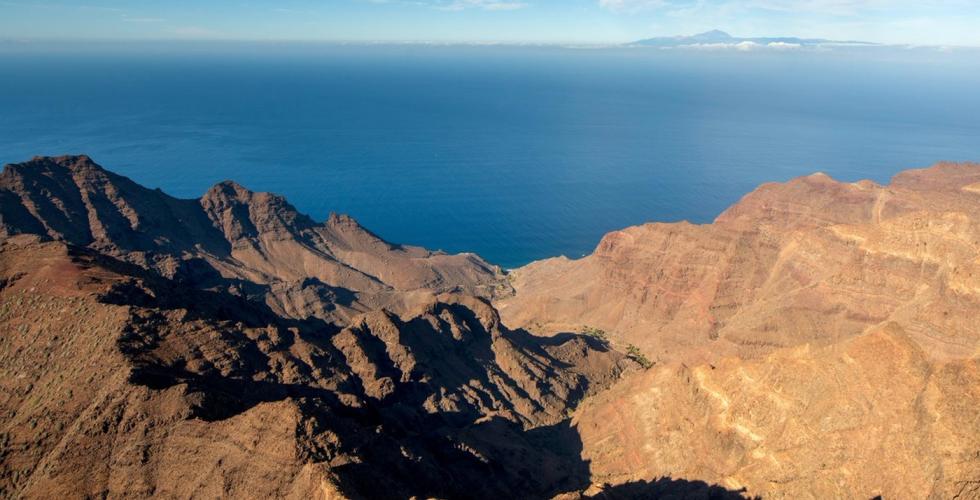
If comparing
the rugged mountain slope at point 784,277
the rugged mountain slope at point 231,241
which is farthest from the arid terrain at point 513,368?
the rugged mountain slope at point 231,241

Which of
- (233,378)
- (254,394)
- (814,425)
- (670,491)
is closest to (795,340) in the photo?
(814,425)

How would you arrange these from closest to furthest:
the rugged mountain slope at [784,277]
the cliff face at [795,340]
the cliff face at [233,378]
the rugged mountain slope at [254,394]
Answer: the rugged mountain slope at [254,394]
the cliff face at [233,378]
the cliff face at [795,340]
the rugged mountain slope at [784,277]

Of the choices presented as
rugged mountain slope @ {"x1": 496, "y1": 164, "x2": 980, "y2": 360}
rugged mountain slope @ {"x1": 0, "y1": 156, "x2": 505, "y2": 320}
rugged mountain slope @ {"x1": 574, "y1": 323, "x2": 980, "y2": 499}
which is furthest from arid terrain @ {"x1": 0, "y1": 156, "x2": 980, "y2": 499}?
rugged mountain slope @ {"x1": 0, "y1": 156, "x2": 505, "y2": 320}

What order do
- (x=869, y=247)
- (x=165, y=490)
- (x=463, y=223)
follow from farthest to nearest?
(x=463, y=223) → (x=869, y=247) → (x=165, y=490)

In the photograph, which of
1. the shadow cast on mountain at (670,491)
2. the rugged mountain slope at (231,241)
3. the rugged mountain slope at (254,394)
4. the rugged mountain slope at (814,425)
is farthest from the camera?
the rugged mountain slope at (231,241)

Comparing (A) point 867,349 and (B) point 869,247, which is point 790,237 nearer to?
(B) point 869,247

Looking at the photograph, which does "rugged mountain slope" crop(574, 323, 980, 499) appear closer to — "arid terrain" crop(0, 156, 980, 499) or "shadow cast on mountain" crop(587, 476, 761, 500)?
"arid terrain" crop(0, 156, 980, 499)

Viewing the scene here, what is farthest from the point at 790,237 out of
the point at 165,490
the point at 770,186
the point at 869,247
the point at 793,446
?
the point at 165,490

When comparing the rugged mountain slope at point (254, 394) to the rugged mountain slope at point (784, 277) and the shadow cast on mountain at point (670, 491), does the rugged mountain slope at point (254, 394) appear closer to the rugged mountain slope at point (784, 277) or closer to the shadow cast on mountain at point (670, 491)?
the shadow cast on mountain at point (670, 491)
